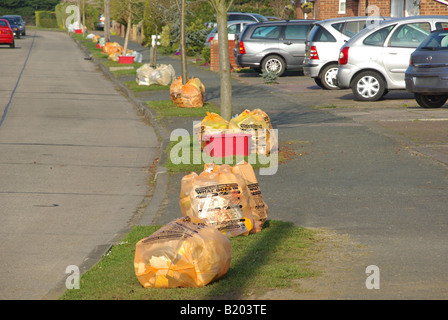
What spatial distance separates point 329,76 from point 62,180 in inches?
472

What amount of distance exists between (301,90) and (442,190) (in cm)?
1266

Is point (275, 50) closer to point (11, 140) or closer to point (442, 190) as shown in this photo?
point (11, 140)

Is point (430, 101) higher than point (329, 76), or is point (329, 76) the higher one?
point (329, 76)

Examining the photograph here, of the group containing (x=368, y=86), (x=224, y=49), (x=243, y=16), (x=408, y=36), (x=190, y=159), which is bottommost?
(x=190, y=159)

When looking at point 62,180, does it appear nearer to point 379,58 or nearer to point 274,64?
point 379,58

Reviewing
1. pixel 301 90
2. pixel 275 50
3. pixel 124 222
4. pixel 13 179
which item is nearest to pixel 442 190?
pixel 124 222

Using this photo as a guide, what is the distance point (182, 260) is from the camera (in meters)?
4.99

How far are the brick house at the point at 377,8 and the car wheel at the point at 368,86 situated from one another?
6.76 m

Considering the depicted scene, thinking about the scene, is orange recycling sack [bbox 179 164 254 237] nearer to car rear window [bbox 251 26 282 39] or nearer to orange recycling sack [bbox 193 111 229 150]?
orange recycling sack [bbox 193 111 229 150]

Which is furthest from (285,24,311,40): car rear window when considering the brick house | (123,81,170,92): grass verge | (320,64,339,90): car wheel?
(123,81,170,92): grass verge

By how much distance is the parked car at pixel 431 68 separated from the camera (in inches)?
556

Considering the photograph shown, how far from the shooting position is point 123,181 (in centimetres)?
1012

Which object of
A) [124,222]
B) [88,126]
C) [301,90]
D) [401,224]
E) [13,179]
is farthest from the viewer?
[301,90]

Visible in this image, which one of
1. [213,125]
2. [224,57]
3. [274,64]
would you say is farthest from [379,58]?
[274,64]
